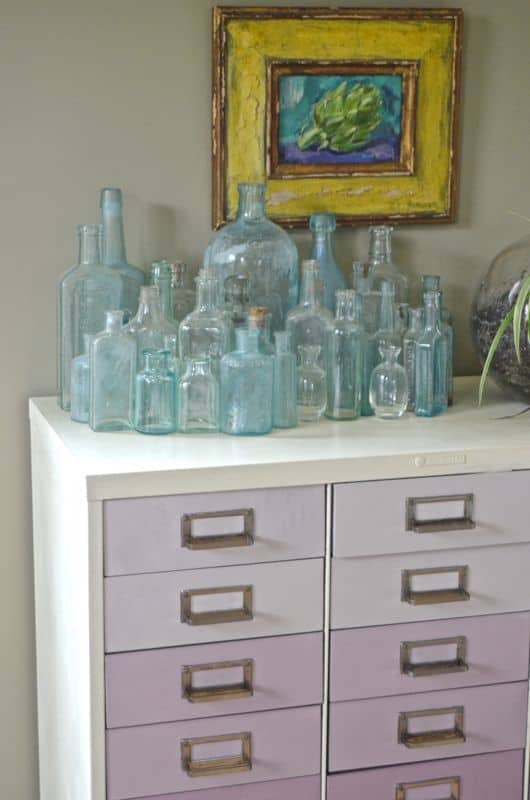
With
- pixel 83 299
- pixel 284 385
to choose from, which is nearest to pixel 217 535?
pixel 284 385

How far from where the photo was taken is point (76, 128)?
2.32 metres

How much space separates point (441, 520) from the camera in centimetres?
205

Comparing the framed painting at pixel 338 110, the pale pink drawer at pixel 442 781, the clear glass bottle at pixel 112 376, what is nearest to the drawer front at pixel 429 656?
the pale pink drawer at pixel 442 781

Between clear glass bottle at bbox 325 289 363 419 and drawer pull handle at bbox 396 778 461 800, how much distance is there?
0.63m

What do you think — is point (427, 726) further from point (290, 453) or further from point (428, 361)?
point (428, 361)

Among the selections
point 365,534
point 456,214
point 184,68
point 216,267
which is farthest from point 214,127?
point 365,534

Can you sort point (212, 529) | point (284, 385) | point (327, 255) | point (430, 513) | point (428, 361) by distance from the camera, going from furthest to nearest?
point (327, 255) < point (428, 361) < point (284, 385) < point (430, 513) < point (212, 529)

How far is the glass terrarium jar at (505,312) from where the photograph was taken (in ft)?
7.52

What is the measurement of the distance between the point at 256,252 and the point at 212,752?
0.89 metres

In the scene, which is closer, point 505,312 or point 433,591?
point 433,591

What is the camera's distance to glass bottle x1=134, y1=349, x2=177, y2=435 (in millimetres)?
2090

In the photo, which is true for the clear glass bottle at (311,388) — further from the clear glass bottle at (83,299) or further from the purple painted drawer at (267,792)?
the purple painted drawer at (267,792)

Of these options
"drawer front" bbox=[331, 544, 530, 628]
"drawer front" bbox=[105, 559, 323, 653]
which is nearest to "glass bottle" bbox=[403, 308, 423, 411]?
"drawer front" bbox=[331, 544, 530, 628]

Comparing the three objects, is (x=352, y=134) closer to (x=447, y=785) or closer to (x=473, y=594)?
(x=473, y=594)
